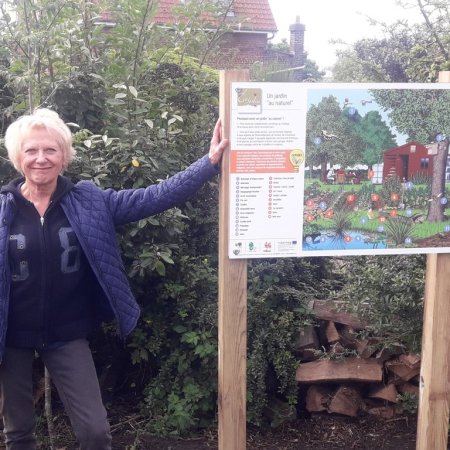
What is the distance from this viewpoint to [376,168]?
10.1 feet

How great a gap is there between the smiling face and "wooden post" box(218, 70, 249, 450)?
785mm

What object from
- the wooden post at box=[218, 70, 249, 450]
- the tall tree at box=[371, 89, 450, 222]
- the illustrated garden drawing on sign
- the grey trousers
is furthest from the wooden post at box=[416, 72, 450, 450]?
the grey trousers

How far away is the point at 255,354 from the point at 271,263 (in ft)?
2.13

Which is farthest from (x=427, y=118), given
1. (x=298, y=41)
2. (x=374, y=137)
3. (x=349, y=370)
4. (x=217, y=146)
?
(x=298, y=41)

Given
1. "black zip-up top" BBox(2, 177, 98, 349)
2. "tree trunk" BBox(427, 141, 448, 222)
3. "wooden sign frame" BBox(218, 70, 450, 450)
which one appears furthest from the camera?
"tree trunk" BBox(427, 141, 448, 222)

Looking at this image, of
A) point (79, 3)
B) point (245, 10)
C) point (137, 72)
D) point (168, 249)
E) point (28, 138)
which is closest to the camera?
point (28, 138)

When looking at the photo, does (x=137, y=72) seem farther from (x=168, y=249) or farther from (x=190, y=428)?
(x=190, y=428)

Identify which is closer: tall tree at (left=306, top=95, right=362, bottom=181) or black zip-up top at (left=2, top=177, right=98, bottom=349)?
black zip-up top at (left=2, top=177, right=98, bottom=349)

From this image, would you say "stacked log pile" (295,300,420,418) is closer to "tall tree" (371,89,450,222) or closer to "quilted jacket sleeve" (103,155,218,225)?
"tall tree" (371,89,450,222)

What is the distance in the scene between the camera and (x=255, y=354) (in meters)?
3.91

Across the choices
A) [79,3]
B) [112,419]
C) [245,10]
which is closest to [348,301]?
[112,419]

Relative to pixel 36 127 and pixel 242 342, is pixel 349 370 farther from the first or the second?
pixel 36 127

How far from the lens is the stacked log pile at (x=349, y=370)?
4125 mm

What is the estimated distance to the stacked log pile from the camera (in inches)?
162
